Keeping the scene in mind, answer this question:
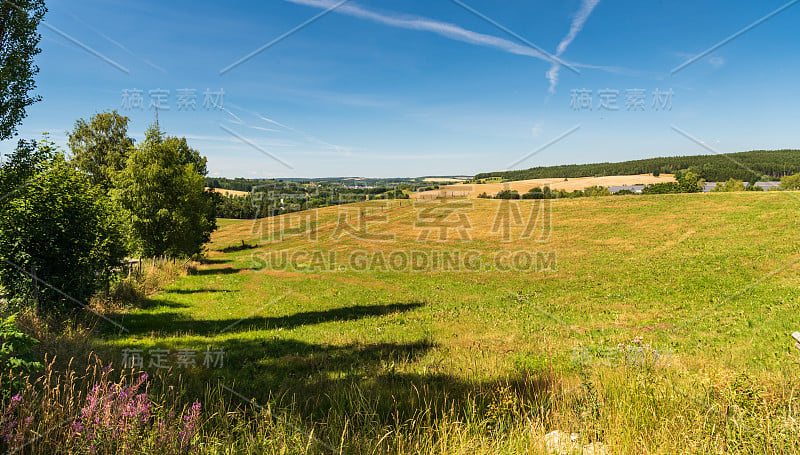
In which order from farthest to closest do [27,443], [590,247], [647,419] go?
1. [590,247]
2. [647,419]
3. [27,443]

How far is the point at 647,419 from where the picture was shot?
3.90 metres

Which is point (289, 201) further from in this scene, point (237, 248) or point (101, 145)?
point (101, 145)

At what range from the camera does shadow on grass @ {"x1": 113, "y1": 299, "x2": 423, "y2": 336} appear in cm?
1206

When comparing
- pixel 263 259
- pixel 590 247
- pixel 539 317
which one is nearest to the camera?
pixel 539 317

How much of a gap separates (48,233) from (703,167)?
104m

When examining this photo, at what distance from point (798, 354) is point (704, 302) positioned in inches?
340

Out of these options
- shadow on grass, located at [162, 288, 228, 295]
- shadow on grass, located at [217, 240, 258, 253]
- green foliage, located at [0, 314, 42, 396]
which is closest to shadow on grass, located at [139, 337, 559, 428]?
green foliage, located at [0, 314, 42, 396]

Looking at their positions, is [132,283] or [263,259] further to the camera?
[263,259]

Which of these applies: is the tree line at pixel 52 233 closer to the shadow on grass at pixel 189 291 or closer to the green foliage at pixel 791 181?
the shadow on grass at pixel 189 291

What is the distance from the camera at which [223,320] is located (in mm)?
14281

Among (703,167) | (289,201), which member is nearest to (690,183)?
(703,167)

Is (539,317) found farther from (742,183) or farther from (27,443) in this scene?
(742,183)

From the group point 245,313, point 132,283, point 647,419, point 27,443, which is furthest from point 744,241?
point 132,283

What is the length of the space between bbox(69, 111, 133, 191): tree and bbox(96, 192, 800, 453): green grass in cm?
1568
